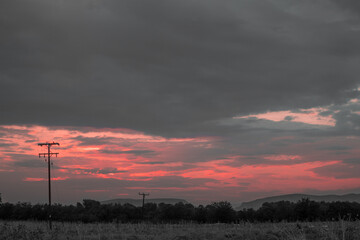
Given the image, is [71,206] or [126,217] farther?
[71,206]

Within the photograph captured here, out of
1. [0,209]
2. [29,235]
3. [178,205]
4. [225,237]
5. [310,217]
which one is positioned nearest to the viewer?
[29,235]

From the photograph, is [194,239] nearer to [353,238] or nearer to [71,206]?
[353,238]

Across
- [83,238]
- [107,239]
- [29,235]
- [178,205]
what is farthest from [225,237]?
[178,205]

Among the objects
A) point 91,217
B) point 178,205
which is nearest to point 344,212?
point 178,205

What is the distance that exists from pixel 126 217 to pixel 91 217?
9201mm

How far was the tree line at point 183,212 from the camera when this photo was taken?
8644cm

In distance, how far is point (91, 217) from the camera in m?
99.9

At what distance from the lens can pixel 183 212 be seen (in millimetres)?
97062

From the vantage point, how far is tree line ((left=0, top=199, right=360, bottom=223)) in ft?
284

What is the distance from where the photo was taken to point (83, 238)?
35.1 metres

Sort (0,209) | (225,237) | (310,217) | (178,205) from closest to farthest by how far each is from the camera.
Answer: (225,237) → (310,217) → (178,205) → (0,209)

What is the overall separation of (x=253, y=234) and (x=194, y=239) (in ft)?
15.9

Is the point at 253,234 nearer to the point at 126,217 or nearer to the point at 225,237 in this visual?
the point at 225,237

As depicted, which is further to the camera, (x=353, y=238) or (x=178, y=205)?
(x=178, y=205)
